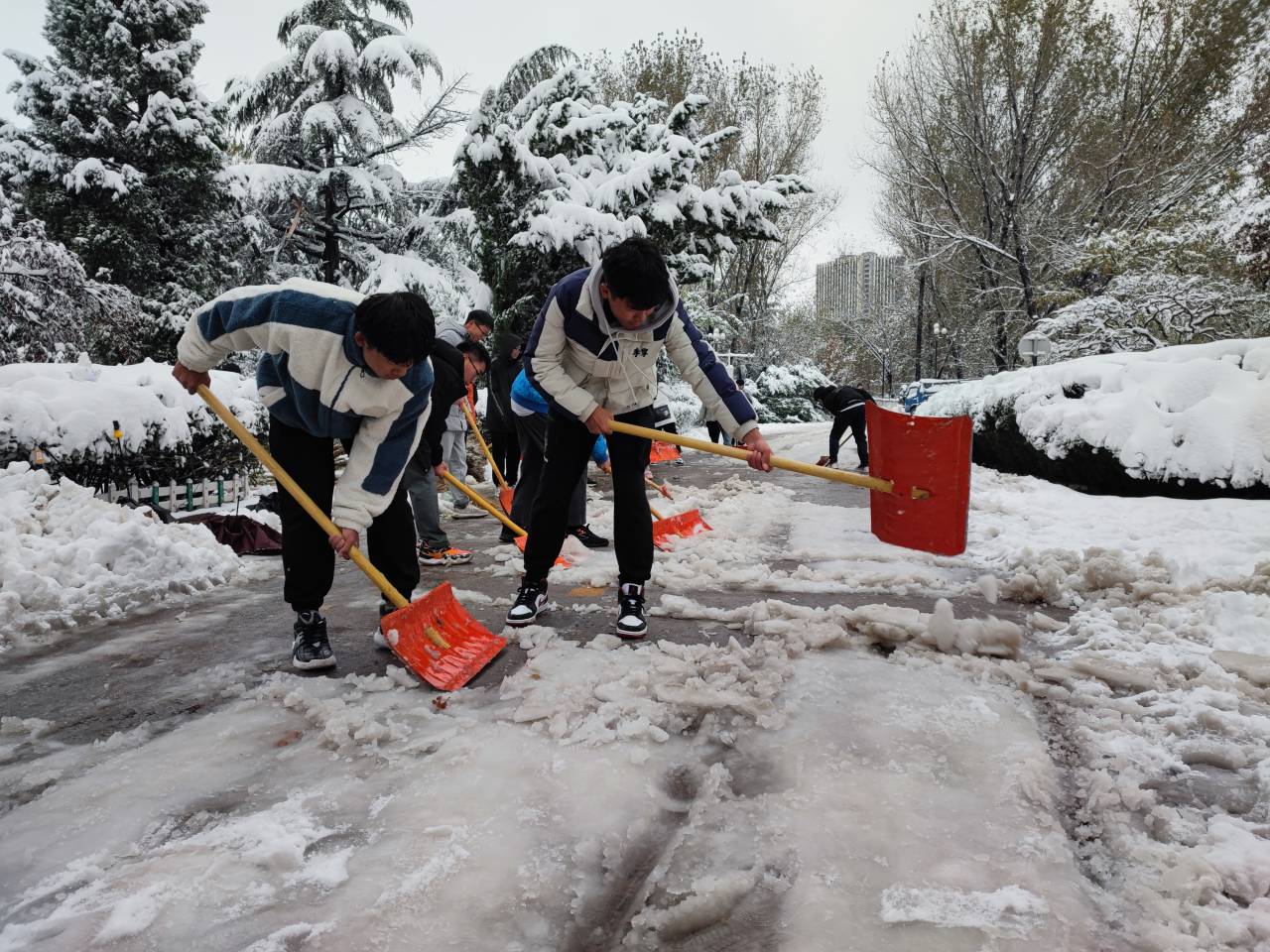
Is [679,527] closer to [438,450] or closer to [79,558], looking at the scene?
[438,450]

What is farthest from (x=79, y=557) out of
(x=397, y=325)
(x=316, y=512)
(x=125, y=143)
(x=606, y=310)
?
(x=125, y=143)

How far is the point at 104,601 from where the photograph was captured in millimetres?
3592

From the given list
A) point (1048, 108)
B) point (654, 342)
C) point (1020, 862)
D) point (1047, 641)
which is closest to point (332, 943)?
point (1020, 862)

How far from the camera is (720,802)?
1.76 metres

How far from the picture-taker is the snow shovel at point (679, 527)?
511cm

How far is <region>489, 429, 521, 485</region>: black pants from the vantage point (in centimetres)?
689

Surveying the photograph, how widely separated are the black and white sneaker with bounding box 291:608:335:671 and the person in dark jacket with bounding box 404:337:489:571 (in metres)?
1.48

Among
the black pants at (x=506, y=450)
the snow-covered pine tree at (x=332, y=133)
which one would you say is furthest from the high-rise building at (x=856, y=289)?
the black pants at (x=506, y=450)

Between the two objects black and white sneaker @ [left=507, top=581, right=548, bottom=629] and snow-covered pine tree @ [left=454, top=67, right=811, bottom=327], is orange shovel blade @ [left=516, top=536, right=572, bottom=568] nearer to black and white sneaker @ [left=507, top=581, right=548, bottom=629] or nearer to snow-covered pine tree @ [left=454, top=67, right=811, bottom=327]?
black and white sneaker @ [left=507, top=581, right=548, bottom=629]

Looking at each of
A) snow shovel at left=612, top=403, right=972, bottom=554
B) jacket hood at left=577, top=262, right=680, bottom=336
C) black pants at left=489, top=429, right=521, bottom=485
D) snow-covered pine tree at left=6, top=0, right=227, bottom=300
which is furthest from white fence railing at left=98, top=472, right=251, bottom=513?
snow-covered pine tree at left=6, top=0, right=227, bottom=300

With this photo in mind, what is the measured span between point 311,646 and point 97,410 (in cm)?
393

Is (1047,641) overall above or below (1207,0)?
below

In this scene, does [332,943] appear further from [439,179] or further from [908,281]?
[908,281]

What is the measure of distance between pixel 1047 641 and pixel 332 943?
261 cm
